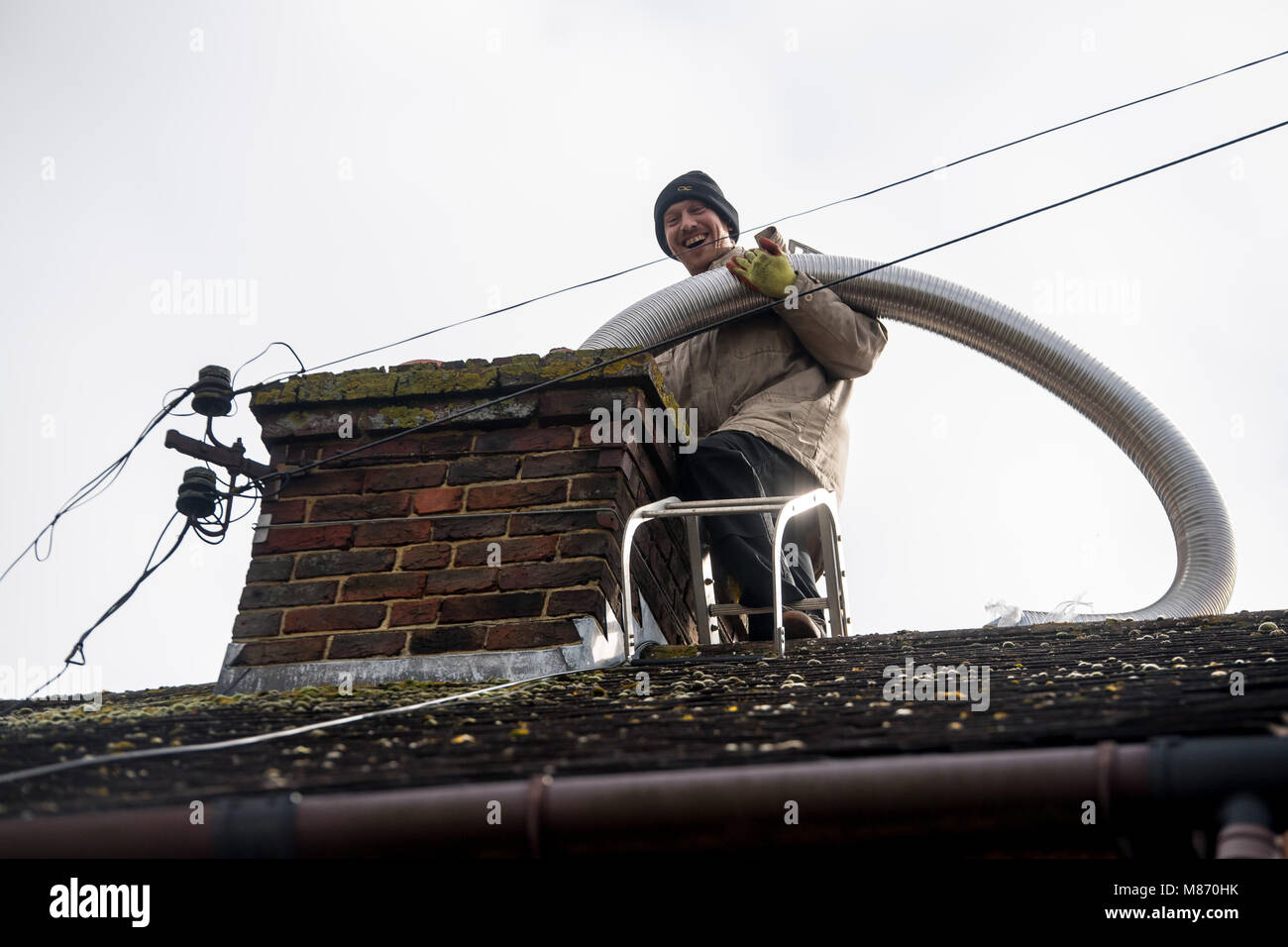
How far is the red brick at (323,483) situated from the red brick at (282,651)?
552 mm

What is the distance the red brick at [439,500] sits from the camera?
4.32 meters

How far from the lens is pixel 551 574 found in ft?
13.4

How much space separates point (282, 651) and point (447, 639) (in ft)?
1.58

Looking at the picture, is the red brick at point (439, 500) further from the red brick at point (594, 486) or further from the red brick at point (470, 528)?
the red brick at point (594, 486)

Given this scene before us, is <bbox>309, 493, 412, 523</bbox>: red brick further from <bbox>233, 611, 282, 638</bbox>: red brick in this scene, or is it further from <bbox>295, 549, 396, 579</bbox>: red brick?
<bbox>233, 611, 282, 638</bbox>: red brick

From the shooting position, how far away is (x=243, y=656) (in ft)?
13.5

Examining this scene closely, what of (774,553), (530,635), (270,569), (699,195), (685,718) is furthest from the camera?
(699,195)

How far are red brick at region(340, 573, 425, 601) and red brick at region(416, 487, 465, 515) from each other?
242 mm

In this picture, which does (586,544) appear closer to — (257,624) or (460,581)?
(460,581)

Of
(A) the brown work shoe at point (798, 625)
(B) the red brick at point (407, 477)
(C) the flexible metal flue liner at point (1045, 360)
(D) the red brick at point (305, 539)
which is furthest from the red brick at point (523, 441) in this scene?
(C) the flexible metal flue liner at point (1045, 360)

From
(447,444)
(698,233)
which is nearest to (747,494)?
(447,444)
